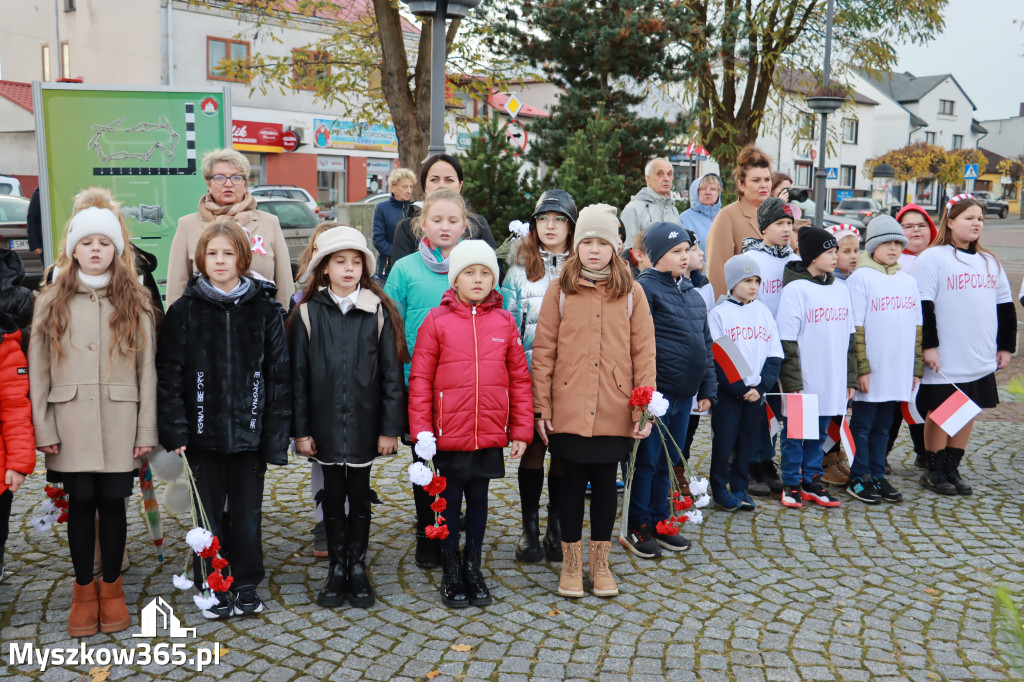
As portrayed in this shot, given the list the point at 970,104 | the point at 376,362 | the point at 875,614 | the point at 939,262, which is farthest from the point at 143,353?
the point at 970,104

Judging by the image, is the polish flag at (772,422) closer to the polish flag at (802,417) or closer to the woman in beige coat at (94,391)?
the polish flag at (802,417)

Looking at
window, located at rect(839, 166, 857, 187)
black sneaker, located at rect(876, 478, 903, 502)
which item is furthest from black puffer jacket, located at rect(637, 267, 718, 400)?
window, located at rect(839, 166, 857, 187)

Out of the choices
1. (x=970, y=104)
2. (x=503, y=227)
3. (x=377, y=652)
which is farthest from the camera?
(x=970, y=104)

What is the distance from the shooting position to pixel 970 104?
77.7 m

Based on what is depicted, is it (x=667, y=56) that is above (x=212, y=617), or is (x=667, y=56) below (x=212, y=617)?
above

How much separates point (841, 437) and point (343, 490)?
3514 millimetres

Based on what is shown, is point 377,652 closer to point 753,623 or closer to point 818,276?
point 753,623

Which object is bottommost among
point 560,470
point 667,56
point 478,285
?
point 560,470

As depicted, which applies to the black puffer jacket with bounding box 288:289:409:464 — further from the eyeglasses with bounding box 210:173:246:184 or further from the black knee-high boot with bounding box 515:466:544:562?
the eyeglasses with bounding box 210:173:246:184

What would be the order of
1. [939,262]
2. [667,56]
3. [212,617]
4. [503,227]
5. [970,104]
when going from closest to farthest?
1. [212,617]
2. [939,262]
3. [503,227]
4. [667,56]
5. [970,104]

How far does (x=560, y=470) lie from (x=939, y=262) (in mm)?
3365

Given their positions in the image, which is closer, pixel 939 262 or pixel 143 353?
pixel 143 353

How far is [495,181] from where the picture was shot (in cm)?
881

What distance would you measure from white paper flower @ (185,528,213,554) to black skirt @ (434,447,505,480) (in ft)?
3.65
